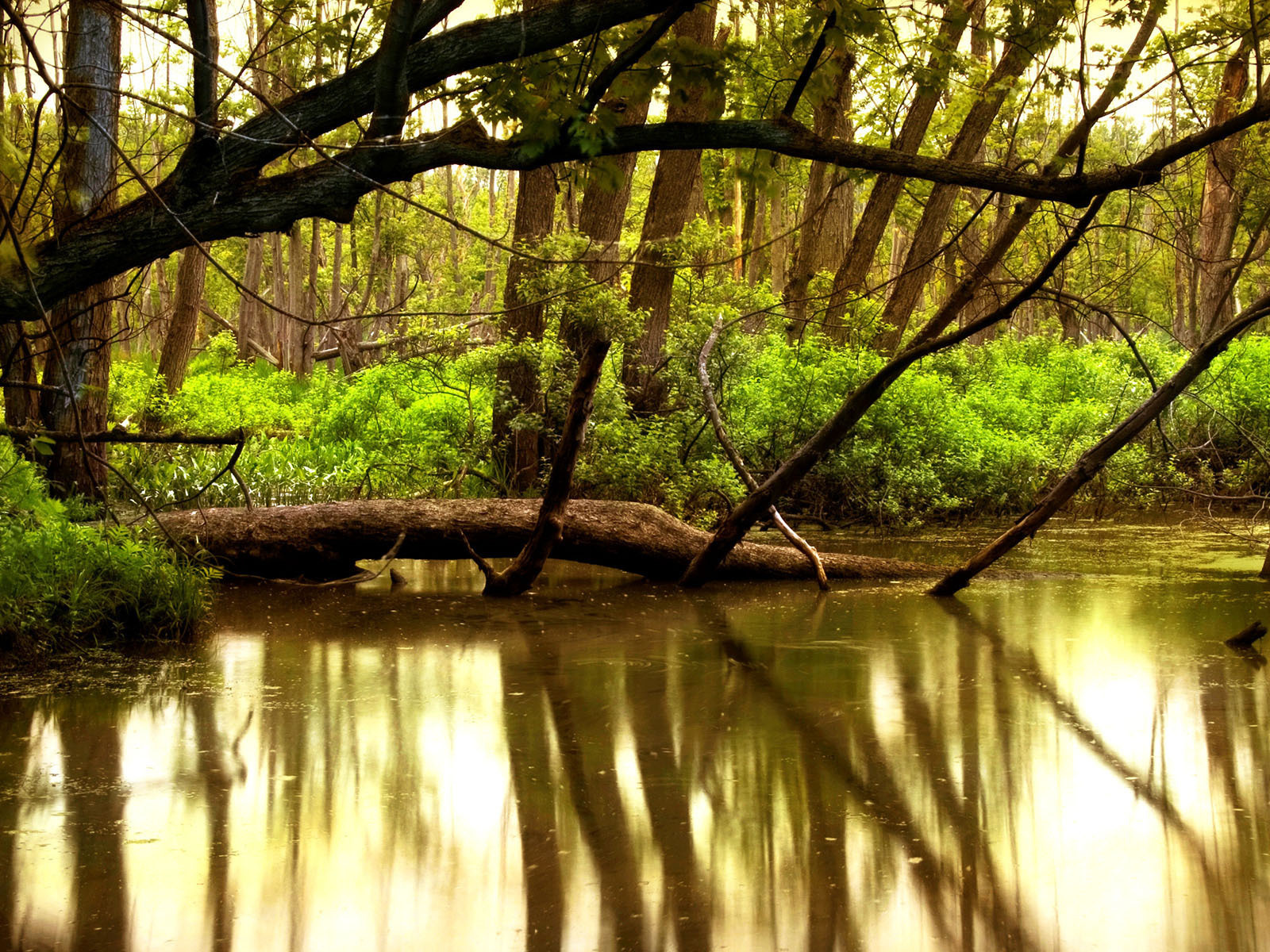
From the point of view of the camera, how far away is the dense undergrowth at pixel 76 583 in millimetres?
7273

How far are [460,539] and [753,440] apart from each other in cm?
511

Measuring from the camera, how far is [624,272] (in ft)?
61.9

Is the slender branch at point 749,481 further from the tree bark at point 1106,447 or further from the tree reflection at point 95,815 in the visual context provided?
the tree reflection at point 95,815

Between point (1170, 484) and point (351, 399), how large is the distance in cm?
1054

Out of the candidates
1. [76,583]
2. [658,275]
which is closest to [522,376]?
[658,275]

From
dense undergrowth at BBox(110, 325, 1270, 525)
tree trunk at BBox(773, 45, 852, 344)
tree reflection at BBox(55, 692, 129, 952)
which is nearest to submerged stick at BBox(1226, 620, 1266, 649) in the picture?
dense undergrowth at BBox(110, 325, 1270, 525)

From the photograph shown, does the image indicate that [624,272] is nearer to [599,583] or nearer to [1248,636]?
[599,583]

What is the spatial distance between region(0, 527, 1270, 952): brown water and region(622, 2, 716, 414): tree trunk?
6069 millimetres

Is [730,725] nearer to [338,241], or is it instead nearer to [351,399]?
[351,399]

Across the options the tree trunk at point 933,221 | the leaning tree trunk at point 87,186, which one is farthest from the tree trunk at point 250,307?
the leaning tree trunk at point 87,186

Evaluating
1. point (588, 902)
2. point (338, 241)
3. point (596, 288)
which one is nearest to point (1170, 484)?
point (596, 288)

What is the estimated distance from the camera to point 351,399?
16969 mm

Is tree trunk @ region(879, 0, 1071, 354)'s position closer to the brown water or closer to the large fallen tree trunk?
the large fallen tree trunk

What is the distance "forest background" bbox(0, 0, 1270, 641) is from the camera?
552 centimetres
